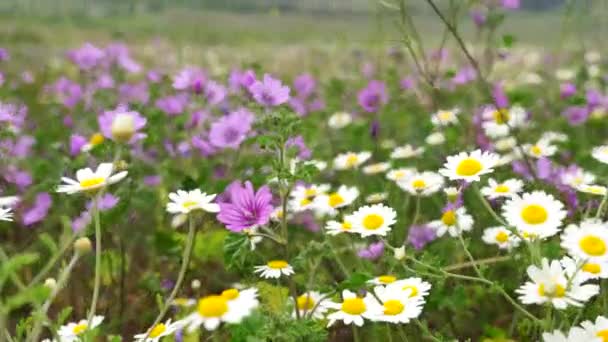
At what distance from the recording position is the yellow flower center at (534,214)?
3.93 ft

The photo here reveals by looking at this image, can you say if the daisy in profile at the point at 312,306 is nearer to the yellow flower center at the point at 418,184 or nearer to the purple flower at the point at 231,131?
the yellow flower center at the point at 418,184

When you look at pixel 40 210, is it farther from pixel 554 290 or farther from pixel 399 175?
pixel 554 290

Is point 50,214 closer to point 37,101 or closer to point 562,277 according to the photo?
point 37,101

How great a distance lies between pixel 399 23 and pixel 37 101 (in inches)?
80.7

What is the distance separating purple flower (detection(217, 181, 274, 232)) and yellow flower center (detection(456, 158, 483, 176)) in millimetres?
370

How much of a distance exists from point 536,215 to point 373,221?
0.34 meters

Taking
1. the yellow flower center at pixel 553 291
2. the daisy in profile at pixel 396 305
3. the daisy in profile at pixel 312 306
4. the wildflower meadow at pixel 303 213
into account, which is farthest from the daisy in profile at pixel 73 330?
the yellow flower center at pixel 553 291

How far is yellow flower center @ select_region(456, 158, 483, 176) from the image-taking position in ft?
4.56

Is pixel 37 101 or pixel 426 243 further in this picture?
pixel 37 101

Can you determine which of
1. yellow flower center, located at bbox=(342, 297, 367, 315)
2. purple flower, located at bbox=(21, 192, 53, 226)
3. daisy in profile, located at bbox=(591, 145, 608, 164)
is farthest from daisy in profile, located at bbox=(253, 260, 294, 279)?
purple flower, located at bbox=(21, 192, 53, 226)

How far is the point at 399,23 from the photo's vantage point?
200 cm

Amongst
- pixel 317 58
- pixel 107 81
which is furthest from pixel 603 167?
pixel 317 58

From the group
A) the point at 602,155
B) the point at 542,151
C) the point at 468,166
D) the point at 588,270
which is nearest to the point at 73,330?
the point at 468,166

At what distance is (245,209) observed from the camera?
134 cm
